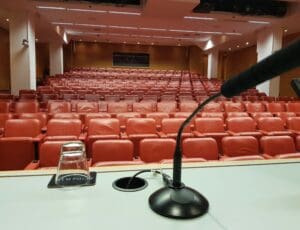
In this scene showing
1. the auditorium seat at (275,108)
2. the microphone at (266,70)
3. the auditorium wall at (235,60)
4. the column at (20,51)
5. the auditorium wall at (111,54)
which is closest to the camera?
the microphone at (266,70)

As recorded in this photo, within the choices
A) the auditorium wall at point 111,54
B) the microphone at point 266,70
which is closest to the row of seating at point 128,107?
the microphone at point 266,70

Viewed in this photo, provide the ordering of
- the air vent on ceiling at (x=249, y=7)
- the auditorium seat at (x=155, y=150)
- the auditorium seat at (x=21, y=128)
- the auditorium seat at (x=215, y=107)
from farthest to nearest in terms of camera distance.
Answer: the air vent on ceiling at (x=249, y=7)
the auditorium seat at (x=215, y=107)
the auditorium seat at (x=21, y=128)
the auditorium seat at (x=155, y=150)

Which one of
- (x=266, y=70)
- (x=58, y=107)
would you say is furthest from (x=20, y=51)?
(x=266, y=70)

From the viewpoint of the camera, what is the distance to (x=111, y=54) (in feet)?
72.1

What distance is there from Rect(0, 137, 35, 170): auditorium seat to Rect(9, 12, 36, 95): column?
6.31 meters

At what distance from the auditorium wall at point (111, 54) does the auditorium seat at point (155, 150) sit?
19.4 m

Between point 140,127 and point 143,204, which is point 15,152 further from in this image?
point 143,204

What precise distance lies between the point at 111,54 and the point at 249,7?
46.3ft

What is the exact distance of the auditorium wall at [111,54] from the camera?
2145 centimetres

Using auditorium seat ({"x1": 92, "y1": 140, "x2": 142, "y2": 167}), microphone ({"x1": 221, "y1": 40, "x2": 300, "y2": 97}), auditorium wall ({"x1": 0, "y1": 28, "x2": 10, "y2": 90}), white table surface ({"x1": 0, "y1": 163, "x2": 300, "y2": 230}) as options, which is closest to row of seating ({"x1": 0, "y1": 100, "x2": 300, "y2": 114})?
auditorium seat ({"x1": 92, "y1": 140, "x2": 142, "y2": 167})

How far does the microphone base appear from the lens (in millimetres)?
934

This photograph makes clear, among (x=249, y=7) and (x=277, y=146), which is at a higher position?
(x=249, y=7)

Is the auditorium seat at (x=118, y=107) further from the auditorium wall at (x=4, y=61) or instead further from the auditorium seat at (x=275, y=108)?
the auditorium wall at (x=4, y=61)

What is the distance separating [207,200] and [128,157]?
A: 5.47 feet
